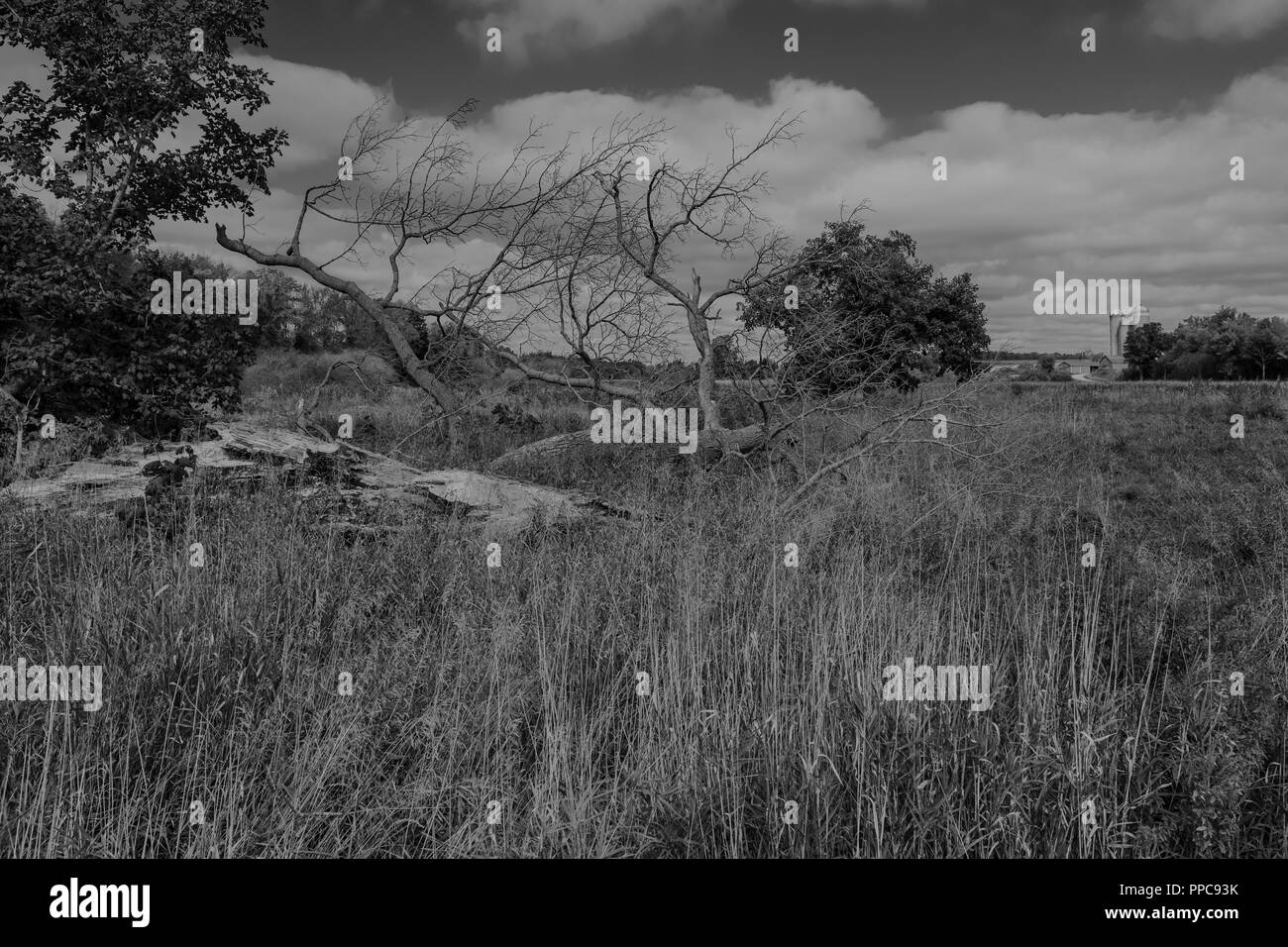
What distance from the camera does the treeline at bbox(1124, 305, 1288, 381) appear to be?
110 ft

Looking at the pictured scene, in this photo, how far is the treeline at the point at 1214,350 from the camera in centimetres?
3366

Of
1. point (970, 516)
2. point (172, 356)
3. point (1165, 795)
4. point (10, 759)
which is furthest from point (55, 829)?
point (172, 356)

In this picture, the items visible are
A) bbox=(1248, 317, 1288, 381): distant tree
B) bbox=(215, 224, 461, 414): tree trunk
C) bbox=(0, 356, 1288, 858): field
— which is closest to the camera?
bbox=(0, 356, 1288, 858): field

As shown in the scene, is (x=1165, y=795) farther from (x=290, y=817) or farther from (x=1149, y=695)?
(x=290, y=817)

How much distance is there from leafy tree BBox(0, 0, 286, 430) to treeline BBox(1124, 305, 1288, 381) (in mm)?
30606

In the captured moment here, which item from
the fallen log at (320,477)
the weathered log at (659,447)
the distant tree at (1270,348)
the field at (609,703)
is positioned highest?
the distant tree at (1270,348)

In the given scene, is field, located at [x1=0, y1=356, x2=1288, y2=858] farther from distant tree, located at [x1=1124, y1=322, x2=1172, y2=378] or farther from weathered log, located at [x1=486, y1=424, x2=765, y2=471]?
distant tree, located at [x1=1124, y1=322, x2=1172, y2=378]

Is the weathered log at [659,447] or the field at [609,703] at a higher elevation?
the weathered log at [659,447]

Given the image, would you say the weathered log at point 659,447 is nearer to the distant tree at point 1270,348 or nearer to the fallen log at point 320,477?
the fallen log at point 320,477

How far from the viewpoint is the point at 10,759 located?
125 inches

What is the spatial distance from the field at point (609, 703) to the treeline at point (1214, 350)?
30.1m

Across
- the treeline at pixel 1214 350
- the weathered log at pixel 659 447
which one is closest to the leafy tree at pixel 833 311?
the weathered log at pixel 659 447

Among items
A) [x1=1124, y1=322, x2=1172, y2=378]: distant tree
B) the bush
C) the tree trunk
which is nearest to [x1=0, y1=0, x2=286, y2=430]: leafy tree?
the bush

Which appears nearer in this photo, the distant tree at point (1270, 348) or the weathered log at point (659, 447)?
the weathered log at point (659, 447)
